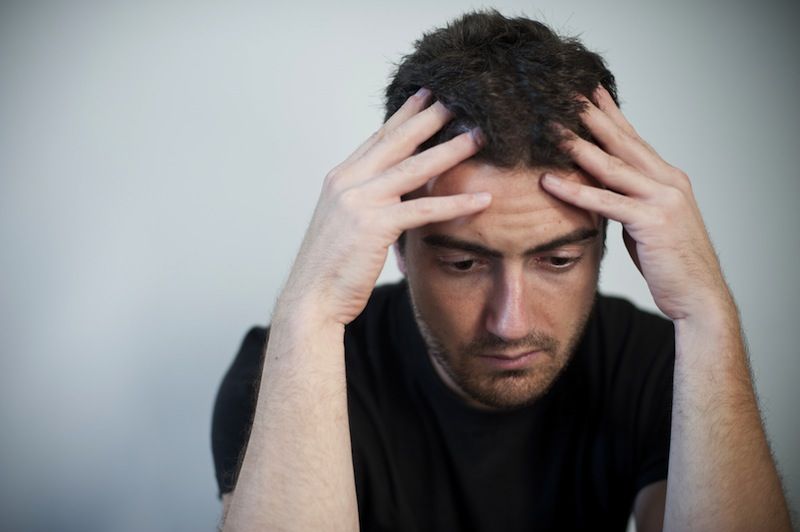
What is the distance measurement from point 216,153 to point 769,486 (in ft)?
5.61

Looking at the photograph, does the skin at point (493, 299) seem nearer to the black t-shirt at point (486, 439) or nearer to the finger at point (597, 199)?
the finger at point (597, 199)

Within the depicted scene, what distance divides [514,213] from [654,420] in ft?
2.52

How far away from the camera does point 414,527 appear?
1.53 metres

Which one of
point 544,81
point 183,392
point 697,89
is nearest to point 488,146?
point 544,81

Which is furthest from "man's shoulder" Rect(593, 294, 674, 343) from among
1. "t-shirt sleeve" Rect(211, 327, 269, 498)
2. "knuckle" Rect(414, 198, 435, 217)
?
"t-shirt sleeve" Rect(211, 327, 269, 498)

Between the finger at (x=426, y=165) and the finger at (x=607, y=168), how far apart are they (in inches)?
7.2

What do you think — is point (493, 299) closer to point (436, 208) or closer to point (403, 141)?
point (436, 208)

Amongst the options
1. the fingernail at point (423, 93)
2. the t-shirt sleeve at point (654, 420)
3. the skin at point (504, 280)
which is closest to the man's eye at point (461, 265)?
the skin at point (504, 280)

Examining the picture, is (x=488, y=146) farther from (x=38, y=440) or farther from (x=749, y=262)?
(x=38, y=440)

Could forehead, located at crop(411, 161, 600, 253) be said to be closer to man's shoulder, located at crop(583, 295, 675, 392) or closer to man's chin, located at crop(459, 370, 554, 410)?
man's chin, located at crop(459, 370, 554, 410)

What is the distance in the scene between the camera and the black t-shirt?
155 centimetres

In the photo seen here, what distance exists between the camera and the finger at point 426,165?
1187mm

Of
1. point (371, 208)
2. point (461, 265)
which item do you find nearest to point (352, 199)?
point (371, 208)

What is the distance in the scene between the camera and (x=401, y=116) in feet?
4.22
